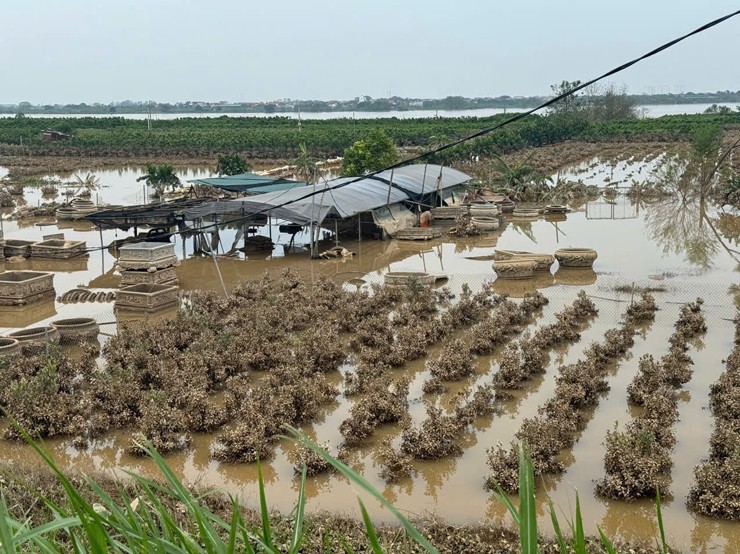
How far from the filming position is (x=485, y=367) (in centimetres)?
1130

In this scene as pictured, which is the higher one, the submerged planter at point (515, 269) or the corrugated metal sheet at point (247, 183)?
the corrugated metal sheet at point (247, 183)

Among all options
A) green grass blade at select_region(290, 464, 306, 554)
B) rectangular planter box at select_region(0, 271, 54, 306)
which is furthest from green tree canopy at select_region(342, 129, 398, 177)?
green grass blade at select_region(290, 464, 306, 554)

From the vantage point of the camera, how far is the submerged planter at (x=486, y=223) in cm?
2272

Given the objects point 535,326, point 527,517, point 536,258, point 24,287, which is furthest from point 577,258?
point 527,517

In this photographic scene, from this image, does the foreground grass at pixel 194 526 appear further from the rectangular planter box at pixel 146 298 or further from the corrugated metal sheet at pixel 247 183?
the corrugated metal sheet at pixel 247 183

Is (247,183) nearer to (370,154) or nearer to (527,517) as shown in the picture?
(370,154)

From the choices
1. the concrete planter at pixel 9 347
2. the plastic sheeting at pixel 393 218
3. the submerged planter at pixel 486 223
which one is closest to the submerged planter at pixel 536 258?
the plastic sheeting at pixel 393 218

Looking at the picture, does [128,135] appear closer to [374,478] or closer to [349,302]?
[349,302]

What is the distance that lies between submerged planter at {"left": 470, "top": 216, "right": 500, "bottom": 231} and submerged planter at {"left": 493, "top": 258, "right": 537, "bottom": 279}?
6035 mm

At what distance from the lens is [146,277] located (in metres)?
16.3

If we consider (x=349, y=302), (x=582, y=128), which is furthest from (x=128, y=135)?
(x=349, y=302)

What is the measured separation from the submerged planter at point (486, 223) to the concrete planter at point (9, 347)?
13.8m

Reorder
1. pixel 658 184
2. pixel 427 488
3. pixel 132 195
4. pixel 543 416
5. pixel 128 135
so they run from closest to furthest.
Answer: pixel 427 488, pixel 543 416, pixel 658 184, pixel 132 195, pixel 128 135

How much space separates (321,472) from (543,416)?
2.75 m
